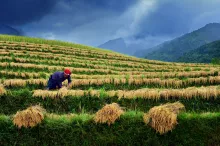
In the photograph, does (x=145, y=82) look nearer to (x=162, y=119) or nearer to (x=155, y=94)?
(x=155, y=94)

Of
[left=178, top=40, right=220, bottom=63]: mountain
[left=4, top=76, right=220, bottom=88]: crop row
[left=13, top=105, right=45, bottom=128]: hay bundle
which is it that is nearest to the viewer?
[left=13, top=105, right=45, bottom=128]: hay bundle

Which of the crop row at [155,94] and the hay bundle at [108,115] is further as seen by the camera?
the crop row at [155,94]

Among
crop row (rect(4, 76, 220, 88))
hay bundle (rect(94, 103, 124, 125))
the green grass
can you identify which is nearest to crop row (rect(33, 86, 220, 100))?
the green grass

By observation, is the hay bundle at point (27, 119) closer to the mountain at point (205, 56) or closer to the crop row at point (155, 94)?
the crop row at point (155, 94)

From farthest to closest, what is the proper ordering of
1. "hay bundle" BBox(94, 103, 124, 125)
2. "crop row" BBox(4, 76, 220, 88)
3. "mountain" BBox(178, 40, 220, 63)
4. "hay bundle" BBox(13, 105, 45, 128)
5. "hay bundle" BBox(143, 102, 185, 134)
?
"mountain" BBox(178, 40, 220, 63), "crop row" BBox(4, 76, 220, 88), "hay bundle" BBox(13, 105, 45, 128), "hay bundle" BBox(94, 103, 124, 125), "hay bundle" BBox(143, 102, 185, 134)

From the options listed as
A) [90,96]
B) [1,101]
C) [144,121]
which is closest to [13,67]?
[1,101]

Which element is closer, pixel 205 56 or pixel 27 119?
pixel 27 119

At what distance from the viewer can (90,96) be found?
11242mm

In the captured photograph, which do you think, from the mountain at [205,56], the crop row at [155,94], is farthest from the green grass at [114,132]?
the mountain at [205,56]

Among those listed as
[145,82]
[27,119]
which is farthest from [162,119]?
[145,82]

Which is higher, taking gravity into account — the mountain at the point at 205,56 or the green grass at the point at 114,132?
the mountain at the point at 205,56

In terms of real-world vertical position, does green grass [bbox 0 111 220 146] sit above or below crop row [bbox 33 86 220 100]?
below

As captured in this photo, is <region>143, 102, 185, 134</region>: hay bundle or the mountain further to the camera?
the mountain

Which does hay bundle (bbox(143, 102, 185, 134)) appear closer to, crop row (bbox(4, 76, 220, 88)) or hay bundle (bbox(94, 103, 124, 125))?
hay bundle (bbox(94, 103, 124, 125))
